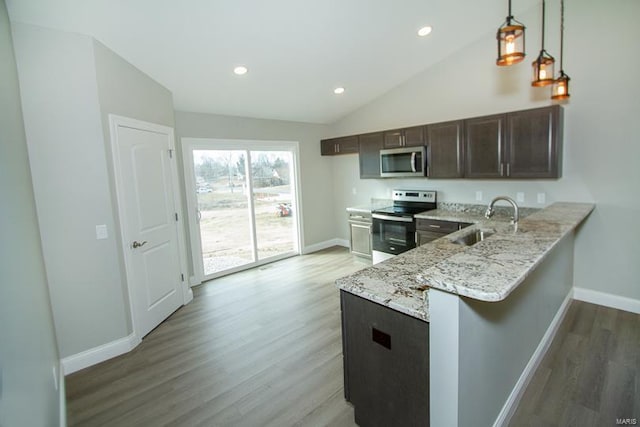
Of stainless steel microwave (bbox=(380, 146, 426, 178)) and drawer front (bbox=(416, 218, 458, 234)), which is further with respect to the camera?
stainless steel microwave (bbox=(380, 146, 426, 178))

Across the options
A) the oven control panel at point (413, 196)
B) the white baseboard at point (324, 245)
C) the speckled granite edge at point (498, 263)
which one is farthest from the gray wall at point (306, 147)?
the speckled granite edge at point (498, 263)

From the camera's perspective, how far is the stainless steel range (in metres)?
4.45

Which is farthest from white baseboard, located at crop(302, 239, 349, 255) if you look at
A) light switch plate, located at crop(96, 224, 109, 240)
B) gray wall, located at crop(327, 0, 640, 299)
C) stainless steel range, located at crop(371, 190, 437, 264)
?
light switch plate, located at crop(96, 224, 109, 240)

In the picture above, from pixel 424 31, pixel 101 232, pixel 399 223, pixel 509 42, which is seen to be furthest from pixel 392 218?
pixel 101 232

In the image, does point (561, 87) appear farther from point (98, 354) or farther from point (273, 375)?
point (98, 354)

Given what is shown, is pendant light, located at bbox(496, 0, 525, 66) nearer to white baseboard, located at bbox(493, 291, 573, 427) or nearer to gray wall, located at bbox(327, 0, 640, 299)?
gray wall, located at bbox(327, 0, 640, 299)

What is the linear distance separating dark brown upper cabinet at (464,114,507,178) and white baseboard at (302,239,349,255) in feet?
10.0

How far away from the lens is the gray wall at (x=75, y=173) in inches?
95.9

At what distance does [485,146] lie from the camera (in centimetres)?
376

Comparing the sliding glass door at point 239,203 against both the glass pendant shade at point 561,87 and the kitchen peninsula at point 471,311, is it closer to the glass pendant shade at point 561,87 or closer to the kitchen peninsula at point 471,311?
the kitchen peninsula at point 471,311

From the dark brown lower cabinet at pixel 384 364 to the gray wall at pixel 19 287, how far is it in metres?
1.45

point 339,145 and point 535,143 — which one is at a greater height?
point 339,145

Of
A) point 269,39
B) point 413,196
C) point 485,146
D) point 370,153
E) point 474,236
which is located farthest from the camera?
point 370,153

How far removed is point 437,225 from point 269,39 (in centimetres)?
291
